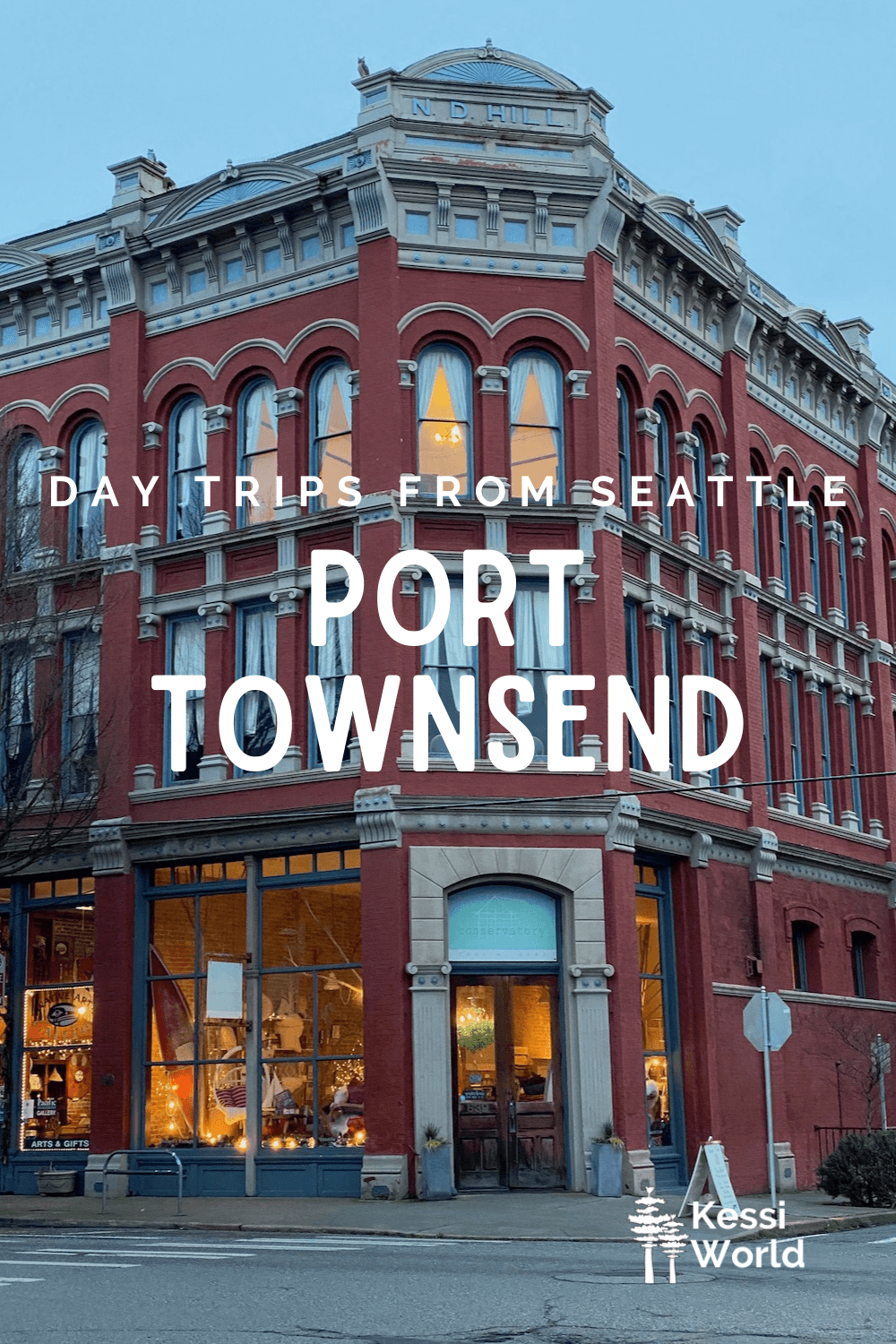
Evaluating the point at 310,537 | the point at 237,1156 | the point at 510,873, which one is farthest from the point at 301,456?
the point at 237,1156

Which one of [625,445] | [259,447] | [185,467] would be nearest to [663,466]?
[625,445]

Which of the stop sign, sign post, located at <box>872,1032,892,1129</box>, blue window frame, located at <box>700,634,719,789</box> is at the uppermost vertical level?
blue window frame, located at <box>700,634,719,789</box>

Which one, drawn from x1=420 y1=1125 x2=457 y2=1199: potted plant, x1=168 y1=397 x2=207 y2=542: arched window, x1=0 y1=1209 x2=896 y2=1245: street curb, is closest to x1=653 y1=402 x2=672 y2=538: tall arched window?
x1=168 y1=397 x2=207 y2=542: arched window

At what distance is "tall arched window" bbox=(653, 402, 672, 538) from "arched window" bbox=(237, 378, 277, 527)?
22.0ft

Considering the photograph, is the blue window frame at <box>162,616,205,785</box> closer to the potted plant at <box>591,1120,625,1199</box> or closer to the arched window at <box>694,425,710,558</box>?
the potted plant at <box>591,1120,625,1199</box>

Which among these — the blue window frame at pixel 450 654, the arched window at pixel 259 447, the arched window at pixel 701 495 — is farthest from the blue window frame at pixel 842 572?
the arched window at pixel 259 447

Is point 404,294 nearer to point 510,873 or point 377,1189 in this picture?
point 510,873

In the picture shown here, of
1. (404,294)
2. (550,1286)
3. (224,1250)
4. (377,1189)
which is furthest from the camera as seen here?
(404,294)

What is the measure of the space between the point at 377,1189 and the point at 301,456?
11769mm

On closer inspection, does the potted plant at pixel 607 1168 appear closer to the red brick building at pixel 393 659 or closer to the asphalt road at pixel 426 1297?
the red brick building at pixel 393 659

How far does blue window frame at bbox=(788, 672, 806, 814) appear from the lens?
33.5 metres

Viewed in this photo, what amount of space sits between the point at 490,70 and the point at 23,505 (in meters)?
10.8

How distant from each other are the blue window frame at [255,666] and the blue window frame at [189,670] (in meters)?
0.77

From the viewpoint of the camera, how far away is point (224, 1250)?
1673 cm
